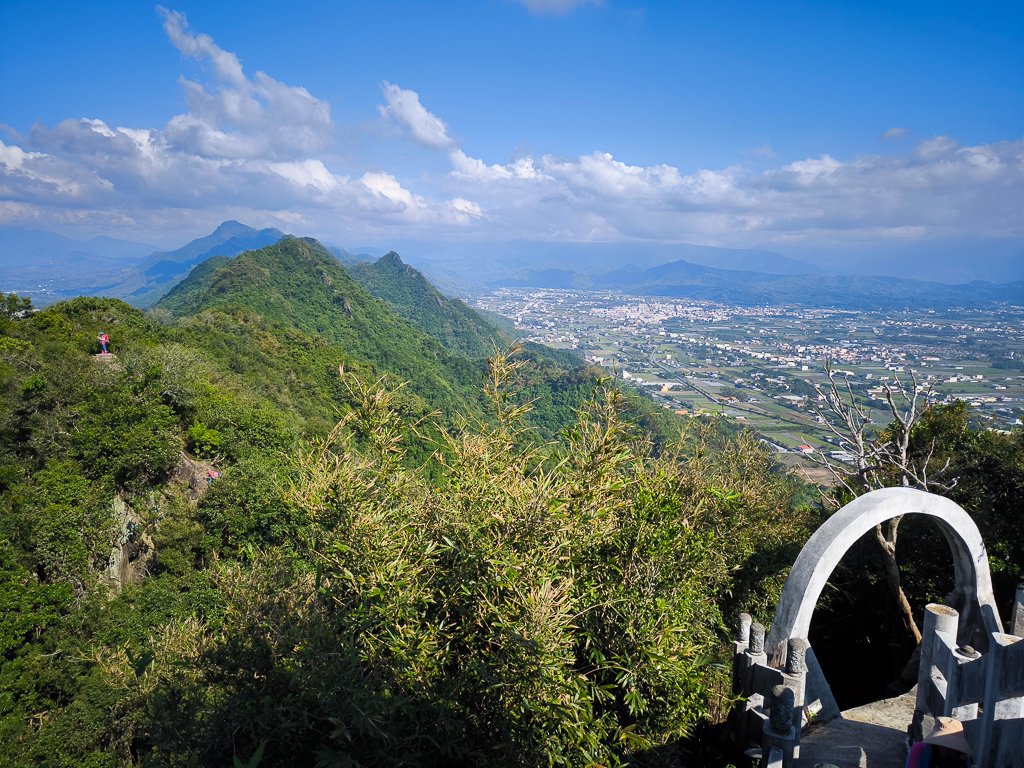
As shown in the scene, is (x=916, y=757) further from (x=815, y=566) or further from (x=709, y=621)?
(x=709, y=621)

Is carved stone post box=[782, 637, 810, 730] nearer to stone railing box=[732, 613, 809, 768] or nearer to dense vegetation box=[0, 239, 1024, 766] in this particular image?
stone railing box=[732, 613, 809, 768]

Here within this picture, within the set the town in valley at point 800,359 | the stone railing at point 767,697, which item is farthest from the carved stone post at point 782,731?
the town in valley at point 800,359

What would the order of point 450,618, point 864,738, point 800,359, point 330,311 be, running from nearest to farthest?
point 450,618, point 864,738, point 330,311, point 800,359

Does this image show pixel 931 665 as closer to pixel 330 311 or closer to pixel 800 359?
pixel 330 311

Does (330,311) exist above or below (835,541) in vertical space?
above

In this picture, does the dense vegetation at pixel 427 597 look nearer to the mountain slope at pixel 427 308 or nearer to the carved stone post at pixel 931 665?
the carved stone post at pixel 931 665

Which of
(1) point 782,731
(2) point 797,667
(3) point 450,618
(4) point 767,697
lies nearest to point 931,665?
(2) point 797,667

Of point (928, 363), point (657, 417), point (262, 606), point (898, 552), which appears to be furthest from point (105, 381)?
point (928, 363)

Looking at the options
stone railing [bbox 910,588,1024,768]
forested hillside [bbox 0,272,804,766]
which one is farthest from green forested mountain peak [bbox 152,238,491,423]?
stone railing [bbox 910,588,1024,768]
